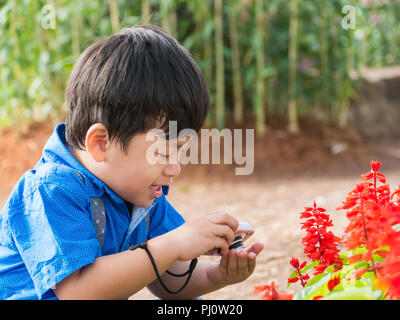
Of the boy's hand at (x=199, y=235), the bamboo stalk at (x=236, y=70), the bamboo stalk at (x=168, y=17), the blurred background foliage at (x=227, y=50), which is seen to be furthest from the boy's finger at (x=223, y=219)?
the bamboo stalk at (x=236, y=70)

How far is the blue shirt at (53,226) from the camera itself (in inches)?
42.0

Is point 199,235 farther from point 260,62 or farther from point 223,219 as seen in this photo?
point 260,62

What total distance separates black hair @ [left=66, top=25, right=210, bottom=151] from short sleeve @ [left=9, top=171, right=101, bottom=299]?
177 mm

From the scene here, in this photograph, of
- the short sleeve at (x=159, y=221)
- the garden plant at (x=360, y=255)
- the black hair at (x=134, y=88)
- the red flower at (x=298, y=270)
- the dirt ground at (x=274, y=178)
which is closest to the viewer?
the garden plant at (x=360, y=255)

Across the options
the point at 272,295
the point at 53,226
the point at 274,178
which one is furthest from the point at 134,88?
the point at 274,178

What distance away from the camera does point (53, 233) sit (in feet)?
3.52

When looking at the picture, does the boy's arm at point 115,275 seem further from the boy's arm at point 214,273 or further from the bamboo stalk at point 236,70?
the bamboo stalk at point 236,70

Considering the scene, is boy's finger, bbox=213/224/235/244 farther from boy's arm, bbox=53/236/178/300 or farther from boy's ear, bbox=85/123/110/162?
boy's ear, bbox=85/123/110/162

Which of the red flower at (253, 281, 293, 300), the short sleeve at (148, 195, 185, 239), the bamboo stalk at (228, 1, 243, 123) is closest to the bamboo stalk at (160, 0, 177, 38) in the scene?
the bamboo stalk at (228, 1, 243, 123)

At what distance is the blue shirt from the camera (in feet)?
3.50

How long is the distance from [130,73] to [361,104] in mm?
6148

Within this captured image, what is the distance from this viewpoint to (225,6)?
4.72m

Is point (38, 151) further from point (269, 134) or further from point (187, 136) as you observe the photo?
point (187, 136)
